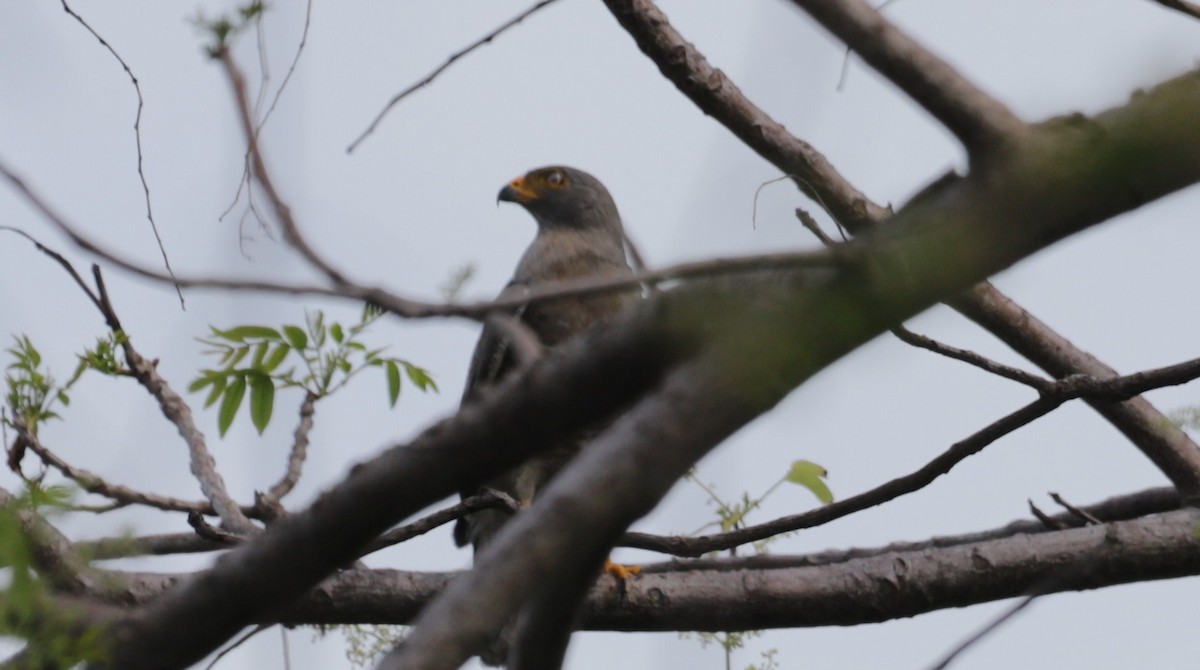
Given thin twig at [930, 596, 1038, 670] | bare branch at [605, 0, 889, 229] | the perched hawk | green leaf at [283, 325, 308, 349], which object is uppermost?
the perched hawk

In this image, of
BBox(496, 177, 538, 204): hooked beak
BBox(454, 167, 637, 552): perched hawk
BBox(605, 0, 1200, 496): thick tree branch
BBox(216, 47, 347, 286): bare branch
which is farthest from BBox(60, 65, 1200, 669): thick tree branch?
BBox(496, 177, 538, 204): hooked beak

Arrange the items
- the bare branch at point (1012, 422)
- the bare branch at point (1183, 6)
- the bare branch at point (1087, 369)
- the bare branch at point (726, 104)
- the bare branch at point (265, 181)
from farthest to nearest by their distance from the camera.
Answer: the bare branch at point (1087, 369) < the bare branch at point (726, 104) < the bare branch at point (1012, 422) < the bare branch at point (1183, 6) < the bare branch at point (265, 181)

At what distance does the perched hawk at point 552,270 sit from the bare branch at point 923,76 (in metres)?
3.35

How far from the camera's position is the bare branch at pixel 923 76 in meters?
1.47

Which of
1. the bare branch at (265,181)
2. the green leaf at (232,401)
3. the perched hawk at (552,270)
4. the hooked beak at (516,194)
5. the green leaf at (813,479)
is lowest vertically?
the bare branch at (265,181)

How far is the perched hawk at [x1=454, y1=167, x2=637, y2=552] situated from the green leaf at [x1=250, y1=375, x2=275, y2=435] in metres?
1.11

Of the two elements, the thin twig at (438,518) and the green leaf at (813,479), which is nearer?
the thin twig at (438,518)

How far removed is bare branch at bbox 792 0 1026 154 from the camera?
58.0 inches

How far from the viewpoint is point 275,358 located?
3.99 m

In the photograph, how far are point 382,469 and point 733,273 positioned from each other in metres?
0.52

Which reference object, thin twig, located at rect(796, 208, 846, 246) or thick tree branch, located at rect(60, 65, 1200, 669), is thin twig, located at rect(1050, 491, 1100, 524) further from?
thick tree branch, located at rect(60, 65, 1200, 669)

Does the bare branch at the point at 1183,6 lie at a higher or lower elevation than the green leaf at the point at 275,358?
lower

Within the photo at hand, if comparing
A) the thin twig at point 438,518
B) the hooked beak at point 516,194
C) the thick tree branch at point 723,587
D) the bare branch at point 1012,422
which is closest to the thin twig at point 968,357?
the bare branch at point 1012,422

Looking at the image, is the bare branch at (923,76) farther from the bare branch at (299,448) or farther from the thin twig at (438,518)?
the bare branch at (299,448)
